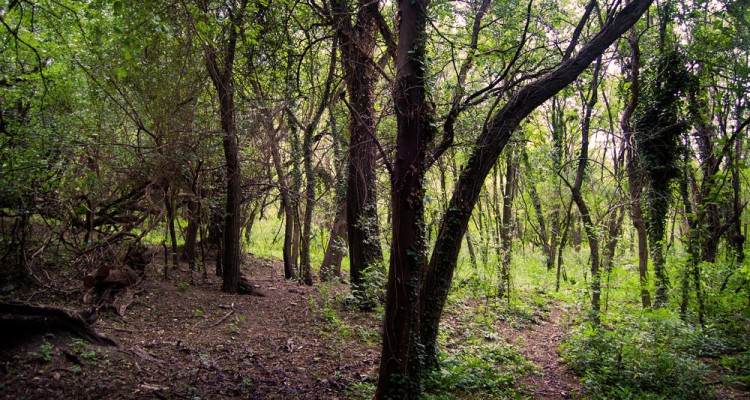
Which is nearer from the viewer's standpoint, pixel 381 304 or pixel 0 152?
pixel 0 152

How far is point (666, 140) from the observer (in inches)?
367

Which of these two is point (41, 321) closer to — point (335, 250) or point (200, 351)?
point (200, 351)

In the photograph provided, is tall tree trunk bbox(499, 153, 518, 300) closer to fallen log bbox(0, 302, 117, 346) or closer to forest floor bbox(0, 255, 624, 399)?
forest floor bbox(0, 255, 624, 399)

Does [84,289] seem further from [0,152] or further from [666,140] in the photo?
[666,140]

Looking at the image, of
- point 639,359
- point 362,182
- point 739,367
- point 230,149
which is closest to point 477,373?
point 639,359

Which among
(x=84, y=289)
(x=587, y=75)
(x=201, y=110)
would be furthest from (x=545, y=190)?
(x=84, y=289)

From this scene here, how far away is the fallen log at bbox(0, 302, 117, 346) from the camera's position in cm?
385

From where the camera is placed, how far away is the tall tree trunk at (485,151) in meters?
4.74

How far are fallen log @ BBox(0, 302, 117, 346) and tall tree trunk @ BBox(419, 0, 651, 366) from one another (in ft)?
11.4

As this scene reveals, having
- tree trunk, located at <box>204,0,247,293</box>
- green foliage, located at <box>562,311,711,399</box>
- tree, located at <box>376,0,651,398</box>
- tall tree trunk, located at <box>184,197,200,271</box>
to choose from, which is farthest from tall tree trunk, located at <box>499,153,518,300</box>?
tall tree trunk, located at <box>184,197,200,271</box>

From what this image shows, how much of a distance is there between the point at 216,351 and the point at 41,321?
5.97ft

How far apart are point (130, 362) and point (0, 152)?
10.7 ft

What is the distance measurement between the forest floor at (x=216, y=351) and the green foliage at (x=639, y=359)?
34cm

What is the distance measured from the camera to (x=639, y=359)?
19.1 feet
